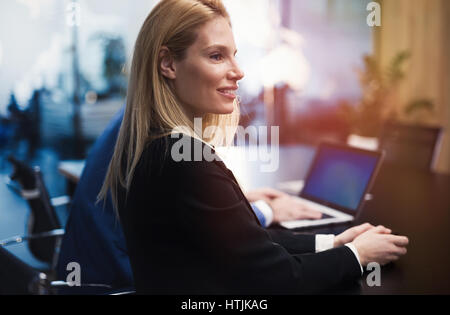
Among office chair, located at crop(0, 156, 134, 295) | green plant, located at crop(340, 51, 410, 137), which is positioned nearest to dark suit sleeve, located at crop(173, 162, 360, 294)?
office chair, located at crop(0, 156, 134, 295)

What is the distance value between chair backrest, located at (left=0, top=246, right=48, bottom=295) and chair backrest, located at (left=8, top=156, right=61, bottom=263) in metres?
1.15

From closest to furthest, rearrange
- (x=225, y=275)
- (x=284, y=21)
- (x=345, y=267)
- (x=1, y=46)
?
1. (x=225, y=275)
2. (x=345, y=267)
3. (x=1, y=46)
4. (x=284, y=21)

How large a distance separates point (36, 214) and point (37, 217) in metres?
0.02

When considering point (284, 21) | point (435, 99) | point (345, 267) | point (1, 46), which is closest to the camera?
point (345, 267)

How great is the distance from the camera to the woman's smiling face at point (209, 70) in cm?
108

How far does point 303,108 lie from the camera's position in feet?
21.0

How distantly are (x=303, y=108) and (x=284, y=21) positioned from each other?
1208 millimetres

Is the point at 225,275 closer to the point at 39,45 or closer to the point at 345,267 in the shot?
the point at 345,267

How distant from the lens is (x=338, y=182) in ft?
5.82

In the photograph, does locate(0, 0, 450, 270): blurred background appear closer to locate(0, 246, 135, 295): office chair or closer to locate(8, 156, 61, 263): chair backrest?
locate(8, 156, 61, 263): chair backrest

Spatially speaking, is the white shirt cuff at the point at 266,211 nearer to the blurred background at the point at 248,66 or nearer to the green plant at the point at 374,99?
the blurred background at the point at 248,66

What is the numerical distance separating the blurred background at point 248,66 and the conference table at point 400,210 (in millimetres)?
1923

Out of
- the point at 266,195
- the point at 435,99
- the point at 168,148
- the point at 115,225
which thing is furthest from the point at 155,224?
the point at 435,99

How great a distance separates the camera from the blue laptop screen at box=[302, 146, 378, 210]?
168 centimetres
